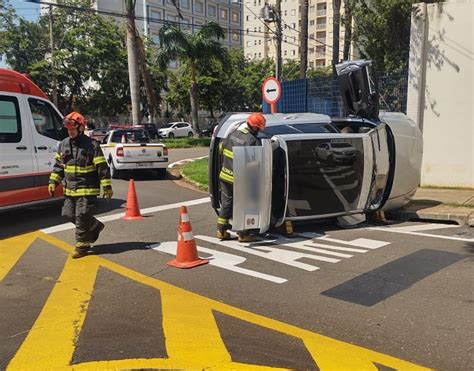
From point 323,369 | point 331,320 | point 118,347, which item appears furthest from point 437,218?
point 118,347

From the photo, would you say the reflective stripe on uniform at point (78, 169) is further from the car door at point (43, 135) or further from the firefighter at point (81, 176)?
the car door at point (43, 135)

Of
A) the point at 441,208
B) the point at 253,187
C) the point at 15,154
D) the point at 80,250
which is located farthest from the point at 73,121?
the point at 441,208

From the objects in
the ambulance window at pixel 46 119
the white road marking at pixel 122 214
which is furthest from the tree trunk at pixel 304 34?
the ambulance window at pixel 46 119

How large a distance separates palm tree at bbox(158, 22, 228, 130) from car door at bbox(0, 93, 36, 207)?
865 inches

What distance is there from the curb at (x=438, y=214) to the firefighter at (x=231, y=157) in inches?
126

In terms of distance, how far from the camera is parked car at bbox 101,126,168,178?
14.6 m

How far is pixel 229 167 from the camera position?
7.15m

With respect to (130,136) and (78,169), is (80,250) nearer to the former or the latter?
(78,169)

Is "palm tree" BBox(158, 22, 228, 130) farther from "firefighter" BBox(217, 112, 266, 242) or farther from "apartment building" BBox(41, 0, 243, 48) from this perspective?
"apartment building" BBox(41, 0, 243, 48)

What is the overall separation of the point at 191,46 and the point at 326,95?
18033mm

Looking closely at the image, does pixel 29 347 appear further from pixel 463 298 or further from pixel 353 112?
pixel 353 112

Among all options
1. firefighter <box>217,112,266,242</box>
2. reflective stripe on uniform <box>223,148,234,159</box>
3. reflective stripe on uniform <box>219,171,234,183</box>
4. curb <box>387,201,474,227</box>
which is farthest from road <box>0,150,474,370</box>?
reflective stripe on uniform <box>223,148,234,159</box>

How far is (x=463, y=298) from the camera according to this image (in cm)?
491

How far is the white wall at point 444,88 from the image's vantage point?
36.9 ft
